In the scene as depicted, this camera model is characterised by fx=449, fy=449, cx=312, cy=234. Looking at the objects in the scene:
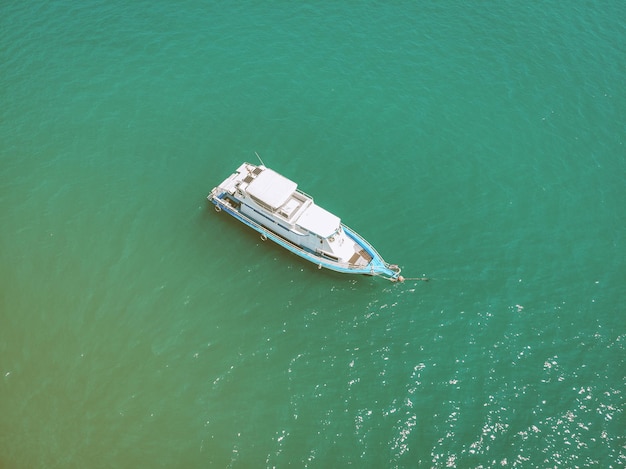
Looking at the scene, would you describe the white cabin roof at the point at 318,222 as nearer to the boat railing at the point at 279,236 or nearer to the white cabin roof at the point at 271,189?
the white cabin roof at the point at 271,189

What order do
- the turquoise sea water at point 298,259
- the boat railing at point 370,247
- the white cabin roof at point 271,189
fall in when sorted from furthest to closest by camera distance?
the white cabin roof at point 271,189, the boat railing at point 370,247, the turquoise sea water at point 298,259

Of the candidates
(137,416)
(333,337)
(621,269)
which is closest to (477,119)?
(621,269)

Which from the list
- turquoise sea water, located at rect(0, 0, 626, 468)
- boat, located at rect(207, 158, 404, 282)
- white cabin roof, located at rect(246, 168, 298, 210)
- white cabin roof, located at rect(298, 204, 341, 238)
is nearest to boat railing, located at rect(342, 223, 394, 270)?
boat, located at rect(207, 158, 404, 282)

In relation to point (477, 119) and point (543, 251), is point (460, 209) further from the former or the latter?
point (477, 119)

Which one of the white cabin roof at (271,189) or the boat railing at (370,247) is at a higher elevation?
the white cabin roof at (271,189)

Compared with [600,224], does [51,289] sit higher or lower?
lower

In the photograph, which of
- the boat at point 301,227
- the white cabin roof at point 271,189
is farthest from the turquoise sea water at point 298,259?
the white cabin roof at point 271,189

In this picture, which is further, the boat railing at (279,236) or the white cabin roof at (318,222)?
the boat railing at (279,236)
